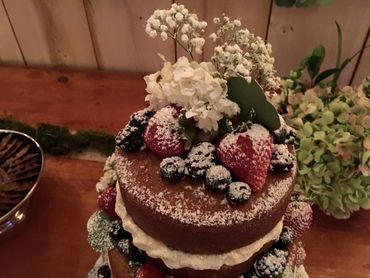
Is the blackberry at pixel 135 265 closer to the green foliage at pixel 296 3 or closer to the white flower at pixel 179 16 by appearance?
the white flower at pixel 179 16

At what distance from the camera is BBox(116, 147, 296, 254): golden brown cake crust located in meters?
0.89

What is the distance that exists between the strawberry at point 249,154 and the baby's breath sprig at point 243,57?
0.35 ft

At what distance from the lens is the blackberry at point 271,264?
3.27 ft

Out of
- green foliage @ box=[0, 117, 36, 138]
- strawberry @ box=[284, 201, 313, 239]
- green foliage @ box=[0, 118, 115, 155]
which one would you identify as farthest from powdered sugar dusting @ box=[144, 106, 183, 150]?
green foliage @ box=[0, 117, 36, 138]

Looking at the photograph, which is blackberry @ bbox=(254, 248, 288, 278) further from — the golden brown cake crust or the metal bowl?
the metal bowl

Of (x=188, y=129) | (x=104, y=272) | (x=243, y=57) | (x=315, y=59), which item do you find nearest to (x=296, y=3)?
(x=315, y=59)

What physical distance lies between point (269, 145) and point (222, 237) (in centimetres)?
20

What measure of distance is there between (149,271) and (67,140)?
72 centimetres

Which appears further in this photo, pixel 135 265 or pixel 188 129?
pixel 135 265

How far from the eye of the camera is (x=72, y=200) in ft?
4.88

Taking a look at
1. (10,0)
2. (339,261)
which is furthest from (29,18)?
(339,261)

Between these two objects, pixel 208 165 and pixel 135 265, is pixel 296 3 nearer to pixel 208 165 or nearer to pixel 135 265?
pixel 208 165

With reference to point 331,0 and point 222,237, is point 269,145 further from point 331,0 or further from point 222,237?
point 331,0

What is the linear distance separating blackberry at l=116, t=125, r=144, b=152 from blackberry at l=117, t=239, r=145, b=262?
218 millimetres
